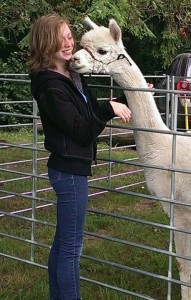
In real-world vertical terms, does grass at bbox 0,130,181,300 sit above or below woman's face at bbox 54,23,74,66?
below

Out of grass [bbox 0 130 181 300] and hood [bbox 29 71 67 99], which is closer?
hood [bbox 29 71 67 99]

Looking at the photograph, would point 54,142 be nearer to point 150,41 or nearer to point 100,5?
point 100,5

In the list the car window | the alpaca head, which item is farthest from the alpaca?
the car window

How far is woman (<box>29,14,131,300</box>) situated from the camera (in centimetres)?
302

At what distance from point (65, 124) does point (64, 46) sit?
45cm

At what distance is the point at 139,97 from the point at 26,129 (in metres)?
9.78

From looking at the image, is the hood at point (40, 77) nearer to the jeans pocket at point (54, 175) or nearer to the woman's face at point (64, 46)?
the woman's face at point (64, 46)

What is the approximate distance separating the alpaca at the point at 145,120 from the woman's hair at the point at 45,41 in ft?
1.58

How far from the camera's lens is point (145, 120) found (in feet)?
11.9

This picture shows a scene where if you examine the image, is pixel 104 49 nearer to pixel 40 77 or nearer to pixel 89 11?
pixel 40 77

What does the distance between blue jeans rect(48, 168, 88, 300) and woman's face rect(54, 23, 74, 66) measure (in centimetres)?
62

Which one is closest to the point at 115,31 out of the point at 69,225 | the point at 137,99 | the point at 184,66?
the point at 137,99

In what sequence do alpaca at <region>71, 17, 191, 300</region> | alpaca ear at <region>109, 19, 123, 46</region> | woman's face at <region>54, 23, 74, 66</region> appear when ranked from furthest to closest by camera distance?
alpaca at <region>71, 17, 191, 300</region> < alpaca ear at <region>109, 19, 123, 46</region> < woman's face at <region>54, 23, 74, 66</region>

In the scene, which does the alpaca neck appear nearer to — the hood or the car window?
the hood
